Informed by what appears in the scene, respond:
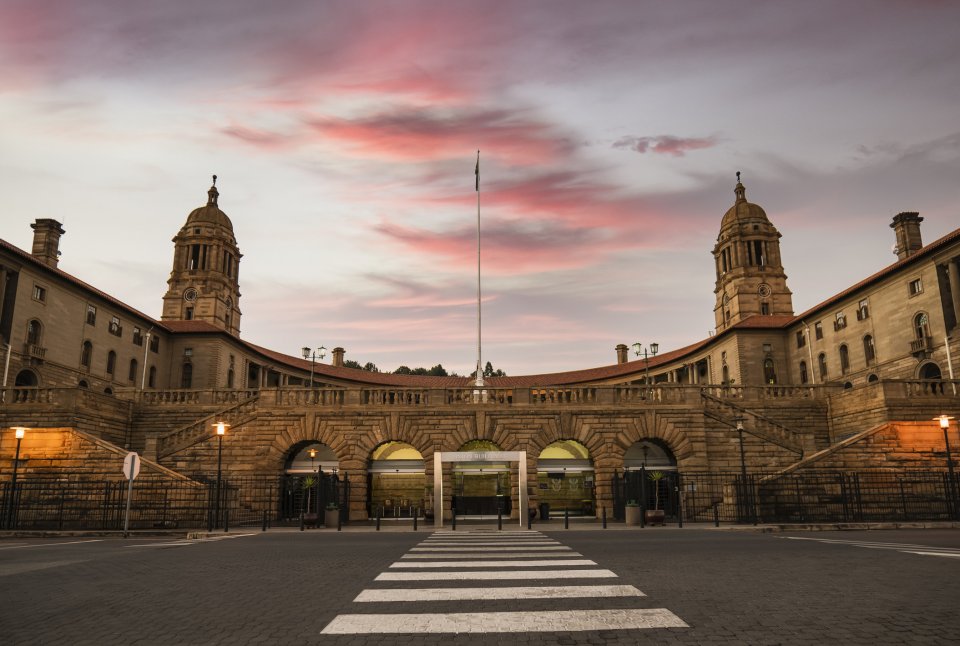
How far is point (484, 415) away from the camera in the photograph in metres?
32.3

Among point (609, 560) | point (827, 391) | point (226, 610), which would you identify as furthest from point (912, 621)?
point (827, 391)

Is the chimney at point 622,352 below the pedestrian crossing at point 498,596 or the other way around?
the other way around

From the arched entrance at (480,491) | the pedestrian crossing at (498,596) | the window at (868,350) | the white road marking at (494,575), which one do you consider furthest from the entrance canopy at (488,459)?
the window at (868,350)

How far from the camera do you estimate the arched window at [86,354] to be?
51.7 meters

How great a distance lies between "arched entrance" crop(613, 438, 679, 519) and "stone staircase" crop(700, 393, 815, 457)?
3220mm

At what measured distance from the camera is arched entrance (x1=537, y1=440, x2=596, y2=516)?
104 feet

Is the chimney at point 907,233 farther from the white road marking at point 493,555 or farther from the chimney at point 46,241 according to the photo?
the chimney at point 46,241

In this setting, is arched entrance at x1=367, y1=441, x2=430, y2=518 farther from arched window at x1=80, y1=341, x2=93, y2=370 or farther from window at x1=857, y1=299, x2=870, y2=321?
window at x1=857, y1=299, x2=870, y2=321

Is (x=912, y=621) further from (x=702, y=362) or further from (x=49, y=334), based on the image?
(x=702, y=362)

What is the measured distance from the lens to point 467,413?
3241 cm

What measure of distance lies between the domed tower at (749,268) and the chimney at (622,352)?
13.8 meters

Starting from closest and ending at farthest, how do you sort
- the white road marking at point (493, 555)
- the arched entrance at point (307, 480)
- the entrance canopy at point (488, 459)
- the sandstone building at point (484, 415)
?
the white road marking at point (493, 555) < the entrance canopy at point (488, 459) < the arched entrance at point (307, 480) < the sandstone building at point (484, 415)

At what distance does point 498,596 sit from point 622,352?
8410cm

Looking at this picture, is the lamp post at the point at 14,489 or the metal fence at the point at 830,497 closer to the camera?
the lamp post at the point at 14,489
